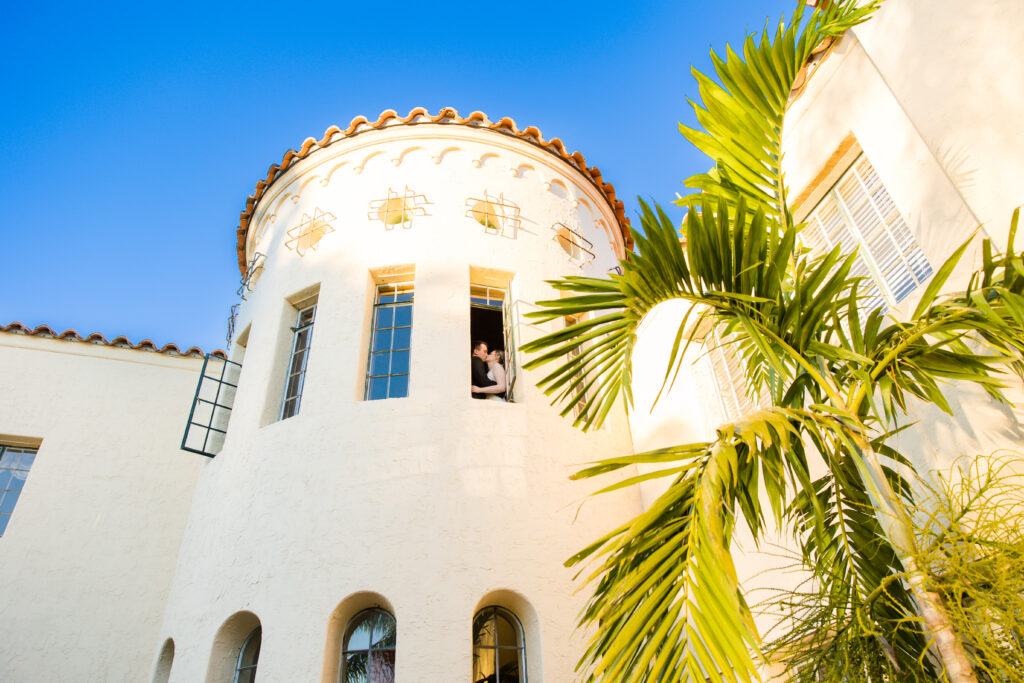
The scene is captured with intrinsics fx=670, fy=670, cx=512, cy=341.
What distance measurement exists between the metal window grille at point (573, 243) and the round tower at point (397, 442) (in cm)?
3

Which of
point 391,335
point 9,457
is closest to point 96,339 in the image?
point 9,457

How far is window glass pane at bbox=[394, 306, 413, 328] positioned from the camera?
699 cm

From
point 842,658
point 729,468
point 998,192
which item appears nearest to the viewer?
point 729,468

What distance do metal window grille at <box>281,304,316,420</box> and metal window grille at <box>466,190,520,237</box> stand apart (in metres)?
2.08

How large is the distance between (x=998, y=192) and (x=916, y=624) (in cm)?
247

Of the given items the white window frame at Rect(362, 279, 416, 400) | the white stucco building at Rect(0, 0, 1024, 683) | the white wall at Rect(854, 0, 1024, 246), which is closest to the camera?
the white wall at Rect(854, 0, 1024, 246)

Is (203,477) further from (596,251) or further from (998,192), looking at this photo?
(998,192)

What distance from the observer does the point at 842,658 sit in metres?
2.85

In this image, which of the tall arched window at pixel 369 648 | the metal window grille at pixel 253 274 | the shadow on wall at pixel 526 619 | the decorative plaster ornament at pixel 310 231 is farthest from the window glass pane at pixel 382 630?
the metal window grille at pixel 253 274

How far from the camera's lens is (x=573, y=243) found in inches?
315

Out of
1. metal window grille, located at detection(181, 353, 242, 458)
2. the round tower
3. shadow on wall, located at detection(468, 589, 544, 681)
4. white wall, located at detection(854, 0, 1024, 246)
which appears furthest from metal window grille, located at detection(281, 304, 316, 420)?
white wall, located at detection(854, 0, 1024, 246)

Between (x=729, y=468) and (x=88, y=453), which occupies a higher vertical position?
(x=88, y=453)

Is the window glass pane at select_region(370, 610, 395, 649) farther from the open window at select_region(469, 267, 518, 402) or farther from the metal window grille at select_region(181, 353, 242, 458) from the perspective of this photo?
the metal window grille at select_region(181, 353, 242, 458)

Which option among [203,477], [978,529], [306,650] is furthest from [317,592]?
[978,529]
